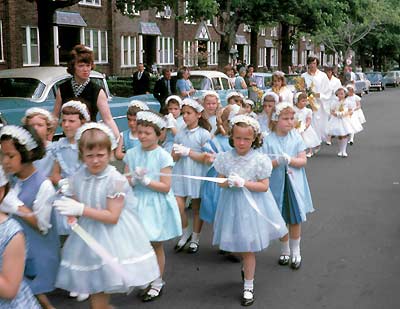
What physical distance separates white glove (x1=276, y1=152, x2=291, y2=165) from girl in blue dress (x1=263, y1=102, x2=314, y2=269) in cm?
12

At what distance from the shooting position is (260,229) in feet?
16.5

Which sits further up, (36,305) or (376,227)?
(36,305)

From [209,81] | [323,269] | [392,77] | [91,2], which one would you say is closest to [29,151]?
[323,269]

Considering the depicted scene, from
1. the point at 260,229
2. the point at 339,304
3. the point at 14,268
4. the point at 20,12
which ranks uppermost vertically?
the point at 20,12

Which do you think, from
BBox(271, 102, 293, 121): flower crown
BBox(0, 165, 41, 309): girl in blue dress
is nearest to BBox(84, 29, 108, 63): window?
BBox(271, 102, 293, 121): flower crown

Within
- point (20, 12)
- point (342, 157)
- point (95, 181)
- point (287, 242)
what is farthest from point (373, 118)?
point (95, 181)

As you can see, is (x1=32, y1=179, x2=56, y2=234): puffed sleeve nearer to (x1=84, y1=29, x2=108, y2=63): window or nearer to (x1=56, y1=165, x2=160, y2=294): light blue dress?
(x1=56, y1=165, x2=160, y2=294): light blue dress

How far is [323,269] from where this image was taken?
235 inches

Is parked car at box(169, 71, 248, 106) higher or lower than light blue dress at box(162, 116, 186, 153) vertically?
higher

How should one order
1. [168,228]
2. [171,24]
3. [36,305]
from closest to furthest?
[36,305], [168,228], [171,24]

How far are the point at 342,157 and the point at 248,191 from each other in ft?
28.9

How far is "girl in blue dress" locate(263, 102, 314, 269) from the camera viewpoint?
5852 mm

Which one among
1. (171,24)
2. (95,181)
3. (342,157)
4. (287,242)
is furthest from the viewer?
(171,24)

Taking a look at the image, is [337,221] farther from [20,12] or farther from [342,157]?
[20,12]
